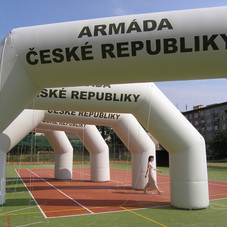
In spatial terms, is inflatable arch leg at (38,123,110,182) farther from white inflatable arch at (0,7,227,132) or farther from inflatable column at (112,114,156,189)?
white inflatable arch at (0,7,227,132)

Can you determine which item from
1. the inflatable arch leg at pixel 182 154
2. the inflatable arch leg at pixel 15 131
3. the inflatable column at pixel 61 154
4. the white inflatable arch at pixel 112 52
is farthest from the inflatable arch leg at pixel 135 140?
the white inflatable arch at pixel 112 52

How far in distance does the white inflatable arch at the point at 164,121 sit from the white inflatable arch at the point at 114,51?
256 cm

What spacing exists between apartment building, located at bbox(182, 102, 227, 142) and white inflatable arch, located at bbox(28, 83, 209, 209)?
164ft

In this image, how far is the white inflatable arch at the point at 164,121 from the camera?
6308 mm

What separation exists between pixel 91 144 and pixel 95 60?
372 inches

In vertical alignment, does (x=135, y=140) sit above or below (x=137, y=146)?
above

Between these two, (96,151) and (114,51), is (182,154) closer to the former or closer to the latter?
(114,51)

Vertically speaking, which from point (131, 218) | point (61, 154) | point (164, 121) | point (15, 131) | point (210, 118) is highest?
point (210, 118)

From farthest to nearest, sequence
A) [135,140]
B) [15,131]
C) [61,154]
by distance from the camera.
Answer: [61,154]
[135,140]
[15,131]

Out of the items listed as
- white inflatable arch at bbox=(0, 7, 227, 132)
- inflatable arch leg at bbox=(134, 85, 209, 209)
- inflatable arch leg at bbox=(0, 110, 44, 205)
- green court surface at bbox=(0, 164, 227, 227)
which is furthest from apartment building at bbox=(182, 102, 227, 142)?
white inflatable arch at bbox=(0, 7, 227, 132)

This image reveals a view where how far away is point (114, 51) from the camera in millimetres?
3541

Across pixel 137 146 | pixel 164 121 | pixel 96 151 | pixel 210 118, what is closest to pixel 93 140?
pixel 96 151

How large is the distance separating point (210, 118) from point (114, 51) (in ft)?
201

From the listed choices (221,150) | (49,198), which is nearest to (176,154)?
(49,198)
